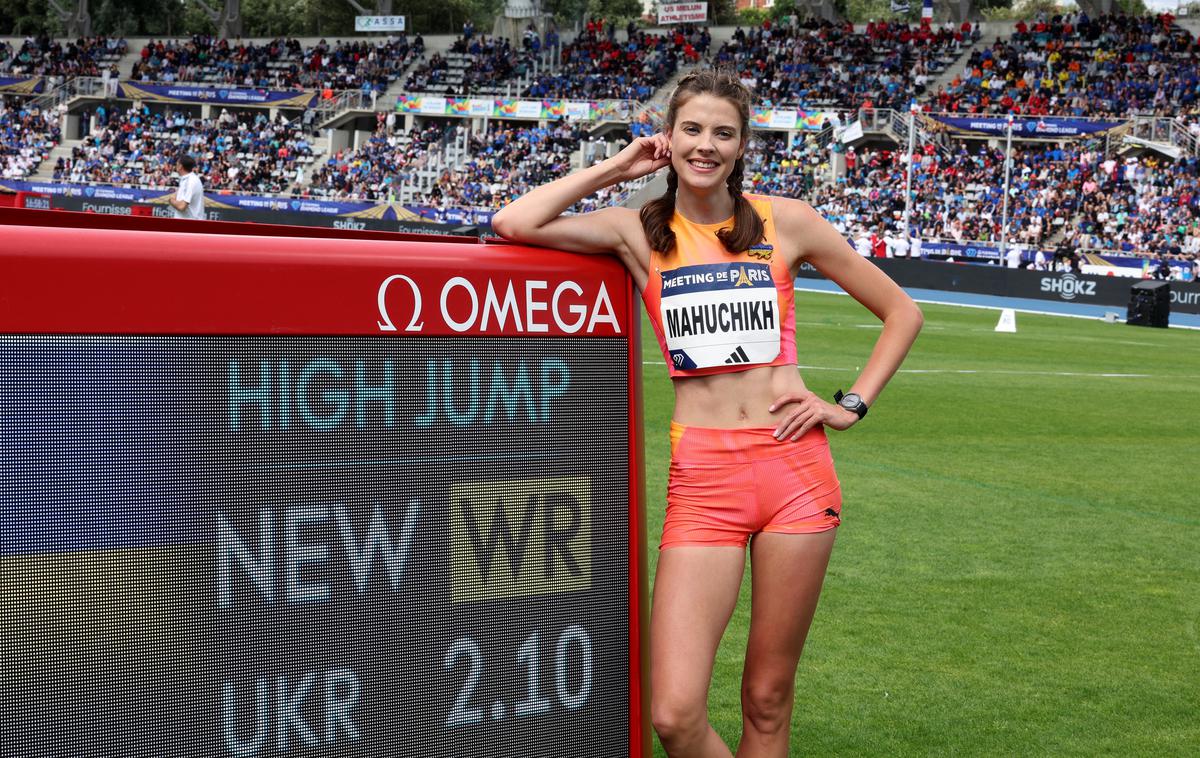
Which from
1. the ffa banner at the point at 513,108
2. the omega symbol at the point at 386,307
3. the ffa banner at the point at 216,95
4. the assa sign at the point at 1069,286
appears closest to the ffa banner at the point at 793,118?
the ffa banner at the point at 513,108

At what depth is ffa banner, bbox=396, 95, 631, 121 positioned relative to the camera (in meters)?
52.0

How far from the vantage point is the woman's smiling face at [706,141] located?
3.46m

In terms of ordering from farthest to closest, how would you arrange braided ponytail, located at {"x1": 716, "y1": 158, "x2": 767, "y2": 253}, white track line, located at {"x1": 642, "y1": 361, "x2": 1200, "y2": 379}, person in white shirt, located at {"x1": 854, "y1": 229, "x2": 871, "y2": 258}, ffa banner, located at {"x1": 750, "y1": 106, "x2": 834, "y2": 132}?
ffa banner, located at {"x1": 750, "y1": 106, "x2": 834, "y2": 132} → person in white shirt, located at {"x1": 854, "y1": 229, "x2": 871, "y2": 258} → white track line, located at {"x1": 642, "y1": 361, "x2": 1200, "y2": 379} → braided ponytail, located at {"x1": 716, "y1": 158, "x2": 767, "y2": 253}

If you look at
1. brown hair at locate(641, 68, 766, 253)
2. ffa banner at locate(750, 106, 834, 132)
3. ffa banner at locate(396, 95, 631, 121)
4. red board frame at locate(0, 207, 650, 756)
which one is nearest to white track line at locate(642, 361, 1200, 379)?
brown hair at locate(641, 68, 766, 253)

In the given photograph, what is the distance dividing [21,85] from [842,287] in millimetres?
66373

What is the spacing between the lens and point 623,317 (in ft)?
10.4

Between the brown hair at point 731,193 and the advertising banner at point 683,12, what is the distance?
58.7 meters

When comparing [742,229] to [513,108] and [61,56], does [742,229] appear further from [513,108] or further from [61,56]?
[61,56]

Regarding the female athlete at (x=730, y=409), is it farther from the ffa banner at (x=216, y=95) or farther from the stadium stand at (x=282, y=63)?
the stadium stand at (x=282, y=63)

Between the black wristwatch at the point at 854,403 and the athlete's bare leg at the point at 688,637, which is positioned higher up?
the black wristwatch at the point at 854,403

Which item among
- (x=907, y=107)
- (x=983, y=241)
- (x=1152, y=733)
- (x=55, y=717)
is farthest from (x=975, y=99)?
(x=55, y=717)

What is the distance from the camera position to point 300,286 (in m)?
2.68

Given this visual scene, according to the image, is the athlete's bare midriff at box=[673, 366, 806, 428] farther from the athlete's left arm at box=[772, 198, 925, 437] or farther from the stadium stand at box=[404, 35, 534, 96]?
the stadium stand at box=[404, 35, 534, 96]

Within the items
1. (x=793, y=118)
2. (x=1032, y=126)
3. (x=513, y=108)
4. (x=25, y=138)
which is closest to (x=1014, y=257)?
(x=1032, y=126)
